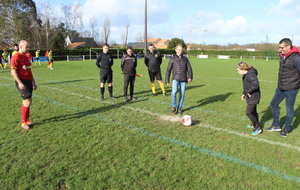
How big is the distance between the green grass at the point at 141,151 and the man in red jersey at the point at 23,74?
47cm

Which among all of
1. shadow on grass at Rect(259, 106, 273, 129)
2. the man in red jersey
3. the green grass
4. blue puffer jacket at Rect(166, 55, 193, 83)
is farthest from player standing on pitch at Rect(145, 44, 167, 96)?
the man in red jersey

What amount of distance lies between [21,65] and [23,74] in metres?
0.20

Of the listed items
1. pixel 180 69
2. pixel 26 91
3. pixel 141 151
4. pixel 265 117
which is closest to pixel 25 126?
pixel 26 91

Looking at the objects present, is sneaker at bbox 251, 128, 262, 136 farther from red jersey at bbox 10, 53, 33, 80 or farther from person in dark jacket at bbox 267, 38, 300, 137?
red jersey at bbox 10, 53, 33, 80

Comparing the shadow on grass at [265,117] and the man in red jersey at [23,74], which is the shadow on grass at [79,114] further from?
the shadow on grass at [265,117]

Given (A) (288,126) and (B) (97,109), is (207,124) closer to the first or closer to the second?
(A) (288,126)

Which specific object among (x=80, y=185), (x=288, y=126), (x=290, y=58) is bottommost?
(x=80, y=185)

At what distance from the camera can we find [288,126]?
15.3 ft

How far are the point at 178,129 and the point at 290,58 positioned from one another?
271cm

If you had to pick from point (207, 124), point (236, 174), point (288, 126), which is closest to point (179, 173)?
point (236, 174)

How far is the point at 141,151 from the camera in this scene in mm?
3902

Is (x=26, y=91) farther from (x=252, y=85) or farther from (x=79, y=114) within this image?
(x=252, y=85)

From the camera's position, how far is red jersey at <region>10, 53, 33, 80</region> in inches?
180

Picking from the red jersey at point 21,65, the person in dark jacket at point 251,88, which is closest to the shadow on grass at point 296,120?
the person in dark jacket at point 251,88
